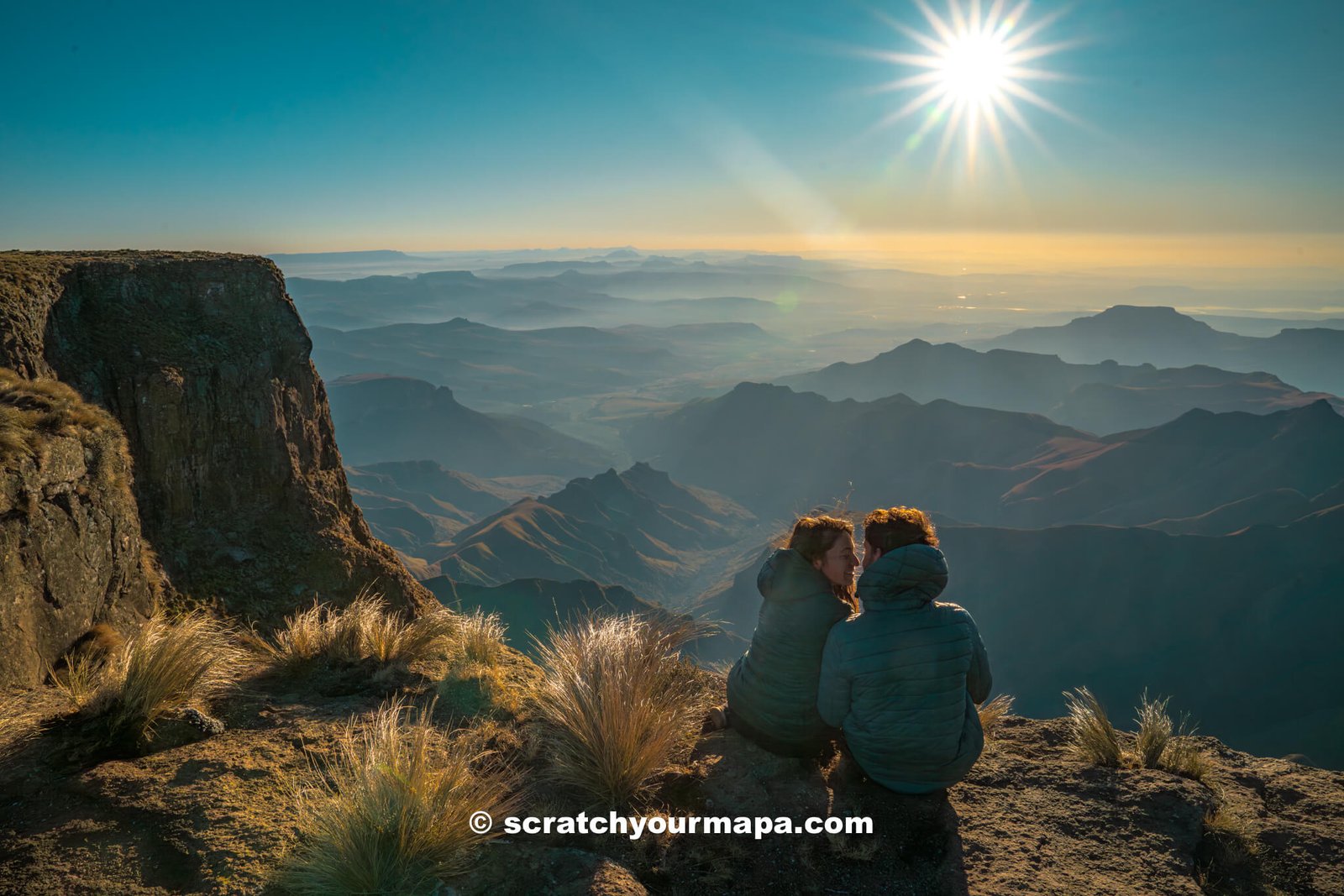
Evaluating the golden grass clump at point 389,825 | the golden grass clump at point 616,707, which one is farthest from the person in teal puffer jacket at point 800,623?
the golden grass clump at point 389,825

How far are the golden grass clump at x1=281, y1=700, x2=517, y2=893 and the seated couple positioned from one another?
1814 mm

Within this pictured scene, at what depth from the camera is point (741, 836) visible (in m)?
3.70

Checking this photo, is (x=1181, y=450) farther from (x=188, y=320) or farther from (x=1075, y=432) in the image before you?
(x=188, y=320)

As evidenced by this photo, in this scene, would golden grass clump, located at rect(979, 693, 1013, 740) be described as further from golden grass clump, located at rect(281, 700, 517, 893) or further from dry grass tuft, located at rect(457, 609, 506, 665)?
dry grass tuft, located at rect(457, 609, 506, 665)

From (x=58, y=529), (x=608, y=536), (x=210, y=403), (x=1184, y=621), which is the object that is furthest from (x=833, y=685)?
(x=608, y=536)

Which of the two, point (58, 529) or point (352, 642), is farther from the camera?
point (352, 642)

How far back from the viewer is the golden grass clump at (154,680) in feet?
12.5

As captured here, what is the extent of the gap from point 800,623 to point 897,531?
0.86 metres

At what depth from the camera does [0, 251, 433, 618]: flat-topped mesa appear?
7.12 meters

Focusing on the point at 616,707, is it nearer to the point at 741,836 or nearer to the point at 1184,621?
the point at 741,836

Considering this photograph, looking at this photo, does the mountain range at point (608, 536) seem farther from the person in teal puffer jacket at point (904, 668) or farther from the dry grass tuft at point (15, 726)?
the person in teal puffer jacket at point (904, 668)

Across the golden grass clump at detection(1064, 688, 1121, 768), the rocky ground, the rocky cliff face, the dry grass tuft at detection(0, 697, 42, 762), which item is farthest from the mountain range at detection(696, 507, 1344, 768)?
the dry grass tuft at detection(0, 697, 42, 762)

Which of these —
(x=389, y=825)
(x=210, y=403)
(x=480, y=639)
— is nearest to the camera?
(x=389, y=825)

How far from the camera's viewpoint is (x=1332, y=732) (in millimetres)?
48781
